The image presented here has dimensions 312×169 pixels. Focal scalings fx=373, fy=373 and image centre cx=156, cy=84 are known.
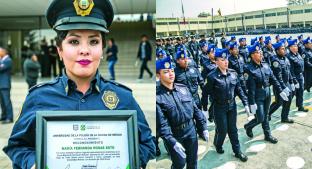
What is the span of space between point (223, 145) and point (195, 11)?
2.64 feet

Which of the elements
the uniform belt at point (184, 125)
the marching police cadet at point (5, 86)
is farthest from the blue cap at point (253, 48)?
the marching police cadet at point (5, 86)

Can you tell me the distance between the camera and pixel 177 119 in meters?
2.12

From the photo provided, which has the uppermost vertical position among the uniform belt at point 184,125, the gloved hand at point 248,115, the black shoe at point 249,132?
the gloved hand at point 248,115

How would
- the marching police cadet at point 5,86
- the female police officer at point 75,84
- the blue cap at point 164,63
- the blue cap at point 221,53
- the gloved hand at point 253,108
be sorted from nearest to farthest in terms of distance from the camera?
1. the female police officer at point 75,84
2. the blue cap at point 164,63
3. the blue cap at point 221,53
4. the gloved hand at point 253,108
5. the marching police cadet at point 5,86

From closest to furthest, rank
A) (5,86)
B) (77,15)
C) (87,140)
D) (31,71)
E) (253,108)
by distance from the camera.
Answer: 1. (87,140)
2. (77,15)
3. (253,108)
4. (5,86)
5. (31,71)

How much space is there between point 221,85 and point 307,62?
1.86 feet

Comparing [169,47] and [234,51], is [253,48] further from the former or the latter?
[169,47]

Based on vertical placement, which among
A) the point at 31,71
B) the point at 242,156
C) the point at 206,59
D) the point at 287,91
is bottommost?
the point at 242,156

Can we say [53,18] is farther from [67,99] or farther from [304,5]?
[304,5]

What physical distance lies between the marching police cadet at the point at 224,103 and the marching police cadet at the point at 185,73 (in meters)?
0.09

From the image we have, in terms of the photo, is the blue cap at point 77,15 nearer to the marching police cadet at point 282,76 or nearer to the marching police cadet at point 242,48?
the marching police cadet at point 242,48

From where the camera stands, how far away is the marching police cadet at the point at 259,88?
2.20 m

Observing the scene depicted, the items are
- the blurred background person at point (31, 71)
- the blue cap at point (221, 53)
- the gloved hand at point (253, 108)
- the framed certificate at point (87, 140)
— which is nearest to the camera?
the framed certificate at point (87, 140)

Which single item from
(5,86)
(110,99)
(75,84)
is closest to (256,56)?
(110,99)
